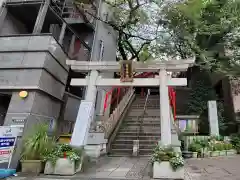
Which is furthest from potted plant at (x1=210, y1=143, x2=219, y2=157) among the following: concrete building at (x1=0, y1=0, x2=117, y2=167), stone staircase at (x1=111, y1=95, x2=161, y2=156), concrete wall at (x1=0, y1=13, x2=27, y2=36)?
concrete wall at (x1=0, y1=13, x2=27, y2=36)

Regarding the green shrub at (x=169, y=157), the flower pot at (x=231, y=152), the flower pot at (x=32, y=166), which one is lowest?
the flower pot at (x=32, y=166)

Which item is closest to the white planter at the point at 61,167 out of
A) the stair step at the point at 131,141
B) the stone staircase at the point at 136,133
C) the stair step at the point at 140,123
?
the stone staircase at the point at 136,133

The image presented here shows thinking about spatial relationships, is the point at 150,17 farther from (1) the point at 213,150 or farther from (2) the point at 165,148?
(2) the point at 165,148

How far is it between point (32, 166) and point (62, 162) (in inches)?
42.0

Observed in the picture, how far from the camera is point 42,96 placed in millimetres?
9891

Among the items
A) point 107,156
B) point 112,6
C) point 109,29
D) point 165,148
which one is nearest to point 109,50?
point 109,29

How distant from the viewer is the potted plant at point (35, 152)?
733cm

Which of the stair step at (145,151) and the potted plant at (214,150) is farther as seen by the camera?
the potted plant at (214,150)

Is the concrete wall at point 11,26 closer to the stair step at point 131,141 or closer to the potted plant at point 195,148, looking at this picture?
the stair step at point 131,141

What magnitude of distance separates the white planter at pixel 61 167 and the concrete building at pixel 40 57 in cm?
149

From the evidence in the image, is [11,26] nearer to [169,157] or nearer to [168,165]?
[169,157]

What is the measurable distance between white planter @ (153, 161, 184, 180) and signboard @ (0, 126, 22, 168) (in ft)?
16.0

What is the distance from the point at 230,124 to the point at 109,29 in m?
11.6

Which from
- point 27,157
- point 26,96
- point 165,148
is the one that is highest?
point 26,96
